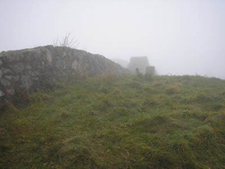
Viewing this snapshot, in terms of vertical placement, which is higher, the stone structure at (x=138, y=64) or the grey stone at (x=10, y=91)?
the stone structure at (x=138, y=64)

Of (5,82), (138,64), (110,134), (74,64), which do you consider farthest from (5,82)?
(138,64)

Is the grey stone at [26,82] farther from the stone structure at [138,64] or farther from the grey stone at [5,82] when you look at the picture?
the stone structure at [138,64]

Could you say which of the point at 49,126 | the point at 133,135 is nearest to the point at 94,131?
the point at 133,135

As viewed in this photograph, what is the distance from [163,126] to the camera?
3346 mm

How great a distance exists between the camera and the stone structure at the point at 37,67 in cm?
463

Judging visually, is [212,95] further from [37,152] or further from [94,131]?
[37,152]

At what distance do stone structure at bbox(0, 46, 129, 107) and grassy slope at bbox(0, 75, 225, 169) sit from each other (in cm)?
70

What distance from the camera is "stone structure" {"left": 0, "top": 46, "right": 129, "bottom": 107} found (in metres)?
4.63

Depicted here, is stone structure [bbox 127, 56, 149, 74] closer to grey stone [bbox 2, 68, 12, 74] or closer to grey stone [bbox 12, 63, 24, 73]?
grey stone [bbox 12, 63, 24, 73]

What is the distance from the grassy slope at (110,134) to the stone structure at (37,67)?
695 millimetres

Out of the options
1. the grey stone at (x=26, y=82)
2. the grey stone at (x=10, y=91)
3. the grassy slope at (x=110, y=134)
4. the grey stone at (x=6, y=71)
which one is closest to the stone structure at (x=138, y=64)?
the grassy slope at (x=110, y=134)

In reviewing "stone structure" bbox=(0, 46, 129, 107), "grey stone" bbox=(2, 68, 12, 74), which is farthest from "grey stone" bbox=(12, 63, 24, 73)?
"grey stone" bbox=(2, 68, 12, 74)

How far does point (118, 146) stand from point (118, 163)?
1.33 feet

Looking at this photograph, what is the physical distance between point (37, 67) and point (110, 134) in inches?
177
